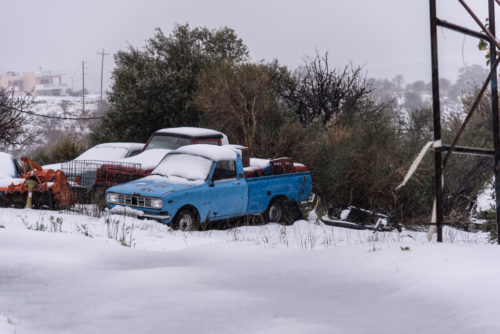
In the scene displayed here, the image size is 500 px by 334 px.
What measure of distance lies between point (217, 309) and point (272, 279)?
1143mm

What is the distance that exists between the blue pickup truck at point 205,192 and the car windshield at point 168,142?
330 centimetres

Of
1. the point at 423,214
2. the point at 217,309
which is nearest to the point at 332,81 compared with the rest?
the point at 423,214

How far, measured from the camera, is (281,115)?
22.7 meters

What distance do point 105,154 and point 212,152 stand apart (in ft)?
19.3

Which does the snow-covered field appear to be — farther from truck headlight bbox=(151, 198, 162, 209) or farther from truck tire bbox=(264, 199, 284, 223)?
truck tire bbox=(264, 199, 284, 223)

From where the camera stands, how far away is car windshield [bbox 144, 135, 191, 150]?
15.7 meters

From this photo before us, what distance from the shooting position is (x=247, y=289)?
505cm

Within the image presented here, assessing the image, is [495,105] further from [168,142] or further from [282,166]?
[168,142]

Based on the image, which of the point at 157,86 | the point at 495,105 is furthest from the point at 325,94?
the point at 495,105

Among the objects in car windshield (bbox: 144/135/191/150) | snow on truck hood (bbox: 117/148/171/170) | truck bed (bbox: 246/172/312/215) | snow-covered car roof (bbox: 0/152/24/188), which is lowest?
truck bed (bbox: 246/172/312/215)

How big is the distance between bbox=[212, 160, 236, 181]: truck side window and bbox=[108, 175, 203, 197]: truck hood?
0.67m

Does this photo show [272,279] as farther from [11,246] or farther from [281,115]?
[281,115]

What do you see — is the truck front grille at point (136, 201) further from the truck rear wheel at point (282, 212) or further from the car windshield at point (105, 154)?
the car windshield at point (105, 154)

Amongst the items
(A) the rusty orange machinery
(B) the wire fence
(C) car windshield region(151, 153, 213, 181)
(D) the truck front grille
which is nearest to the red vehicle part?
(C) car windshield region(151, 153, 213, 181)
